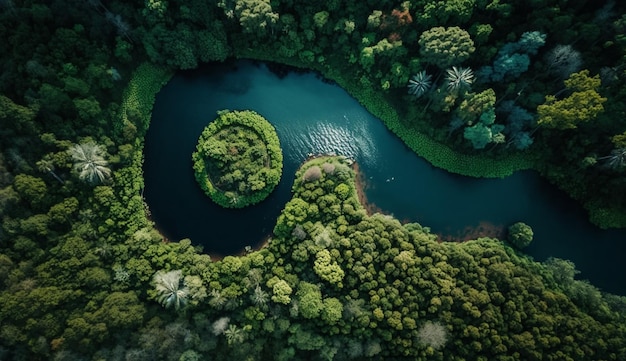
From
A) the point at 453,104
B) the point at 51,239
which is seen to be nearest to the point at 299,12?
the point at 453,104

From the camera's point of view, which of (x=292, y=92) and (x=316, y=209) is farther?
(x=292, y=92)

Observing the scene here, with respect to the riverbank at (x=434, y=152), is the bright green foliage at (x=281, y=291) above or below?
below

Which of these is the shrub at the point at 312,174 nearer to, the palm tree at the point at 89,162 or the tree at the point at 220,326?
the tree at the point at 220,326

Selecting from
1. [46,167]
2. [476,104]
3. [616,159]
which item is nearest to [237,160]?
[46,167]

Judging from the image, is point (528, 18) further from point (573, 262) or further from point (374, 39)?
point (573, 262)

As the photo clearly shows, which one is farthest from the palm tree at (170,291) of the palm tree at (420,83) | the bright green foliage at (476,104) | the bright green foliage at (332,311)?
the bright green foliage at (476,104)

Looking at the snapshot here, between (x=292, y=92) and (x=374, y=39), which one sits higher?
(x=374, y=39)
